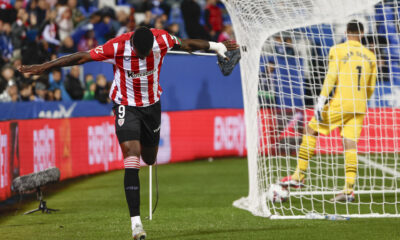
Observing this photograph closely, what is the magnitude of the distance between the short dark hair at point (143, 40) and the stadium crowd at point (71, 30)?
21.2ft

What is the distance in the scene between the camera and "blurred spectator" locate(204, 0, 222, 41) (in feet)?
57.8

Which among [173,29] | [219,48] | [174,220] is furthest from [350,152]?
[173,29]

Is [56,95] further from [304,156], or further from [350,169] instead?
[350,169]

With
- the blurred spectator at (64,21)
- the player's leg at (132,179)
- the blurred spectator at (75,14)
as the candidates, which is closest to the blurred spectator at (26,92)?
the blurred spectator at (64,21)

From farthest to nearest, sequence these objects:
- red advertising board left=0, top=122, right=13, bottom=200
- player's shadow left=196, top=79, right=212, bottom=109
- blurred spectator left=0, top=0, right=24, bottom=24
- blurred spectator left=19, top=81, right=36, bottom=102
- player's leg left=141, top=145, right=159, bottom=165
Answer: player's shadow left=196, top=79, right=212, bottom=109
blurred spectator left=0, top=0, right=24, bottom=24
blurred spectator left=19, top=81, right=36, bottom=102
red advertising board left=0, top=122, right=13, bottom=200
player's leg left=141, top=145, right=159, bottom=165

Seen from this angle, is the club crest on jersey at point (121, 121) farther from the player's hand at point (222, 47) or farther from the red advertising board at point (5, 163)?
the red advertising board at point (5, 163)

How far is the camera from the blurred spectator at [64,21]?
15.0 metres

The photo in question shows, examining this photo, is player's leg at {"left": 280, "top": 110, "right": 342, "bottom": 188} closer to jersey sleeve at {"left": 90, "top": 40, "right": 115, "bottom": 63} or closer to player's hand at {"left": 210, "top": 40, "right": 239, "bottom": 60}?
player's hand at {"left": 210, "top": 40, "right": 239, "bottom": 60}

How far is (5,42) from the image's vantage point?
13.5 meters

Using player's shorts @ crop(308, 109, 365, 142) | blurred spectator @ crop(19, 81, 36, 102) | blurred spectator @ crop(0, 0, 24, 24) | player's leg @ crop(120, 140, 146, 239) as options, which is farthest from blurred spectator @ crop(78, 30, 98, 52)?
player's leg @ crop(120, 140, 146, 239)

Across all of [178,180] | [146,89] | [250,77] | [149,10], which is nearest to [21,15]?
[149,10]

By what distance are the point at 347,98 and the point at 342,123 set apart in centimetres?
30

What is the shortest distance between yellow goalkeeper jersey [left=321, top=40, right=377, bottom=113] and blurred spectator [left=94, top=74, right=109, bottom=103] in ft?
18.6

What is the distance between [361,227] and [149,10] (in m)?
11.7
